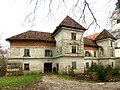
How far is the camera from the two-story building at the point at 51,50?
1061 inches

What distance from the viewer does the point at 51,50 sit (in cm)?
3042

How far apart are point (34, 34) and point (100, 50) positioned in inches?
609

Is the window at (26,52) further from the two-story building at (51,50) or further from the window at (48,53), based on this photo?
the window at (48,53)

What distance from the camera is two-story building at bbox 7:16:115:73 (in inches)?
1061

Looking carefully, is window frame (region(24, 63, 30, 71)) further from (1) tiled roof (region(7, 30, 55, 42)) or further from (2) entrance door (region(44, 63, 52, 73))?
(1) tiled roof (region(7, 30, 55, 42))

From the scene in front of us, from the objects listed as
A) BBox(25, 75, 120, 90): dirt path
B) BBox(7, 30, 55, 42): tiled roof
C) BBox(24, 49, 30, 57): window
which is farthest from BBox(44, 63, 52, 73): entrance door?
BBox(25, 75, 120, 90): dirt path

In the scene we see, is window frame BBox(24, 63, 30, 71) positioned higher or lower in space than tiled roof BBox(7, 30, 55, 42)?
lower

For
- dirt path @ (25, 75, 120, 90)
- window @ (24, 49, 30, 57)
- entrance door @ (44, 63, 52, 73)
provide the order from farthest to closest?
entrance door @ (44, 63, 52, 73) → window @ (24, 49, 30, 57) → dirt path @ (25, 75, 120, 90)

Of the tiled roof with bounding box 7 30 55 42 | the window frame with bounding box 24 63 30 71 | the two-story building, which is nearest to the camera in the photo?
the two-story building

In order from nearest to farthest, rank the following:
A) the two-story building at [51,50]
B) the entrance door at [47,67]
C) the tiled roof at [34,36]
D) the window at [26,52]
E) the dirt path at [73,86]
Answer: the dirt path at [73,86] → the two-story building at [51,50] → the tiled roof at [34,36] → the window at [26,52] → the entrance door at [47,67]

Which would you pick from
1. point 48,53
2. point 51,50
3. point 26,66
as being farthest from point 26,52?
point 51,50

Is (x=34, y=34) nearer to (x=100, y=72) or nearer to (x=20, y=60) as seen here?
(x=20, y=60)

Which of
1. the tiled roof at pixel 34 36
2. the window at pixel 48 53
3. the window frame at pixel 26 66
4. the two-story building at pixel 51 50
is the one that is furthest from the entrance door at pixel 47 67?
the tiled roof at pixel 34 36

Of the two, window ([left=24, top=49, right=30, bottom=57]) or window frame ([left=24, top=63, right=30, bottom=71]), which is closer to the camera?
window frame ([left=24, top=63, right=30, bottom=71])
